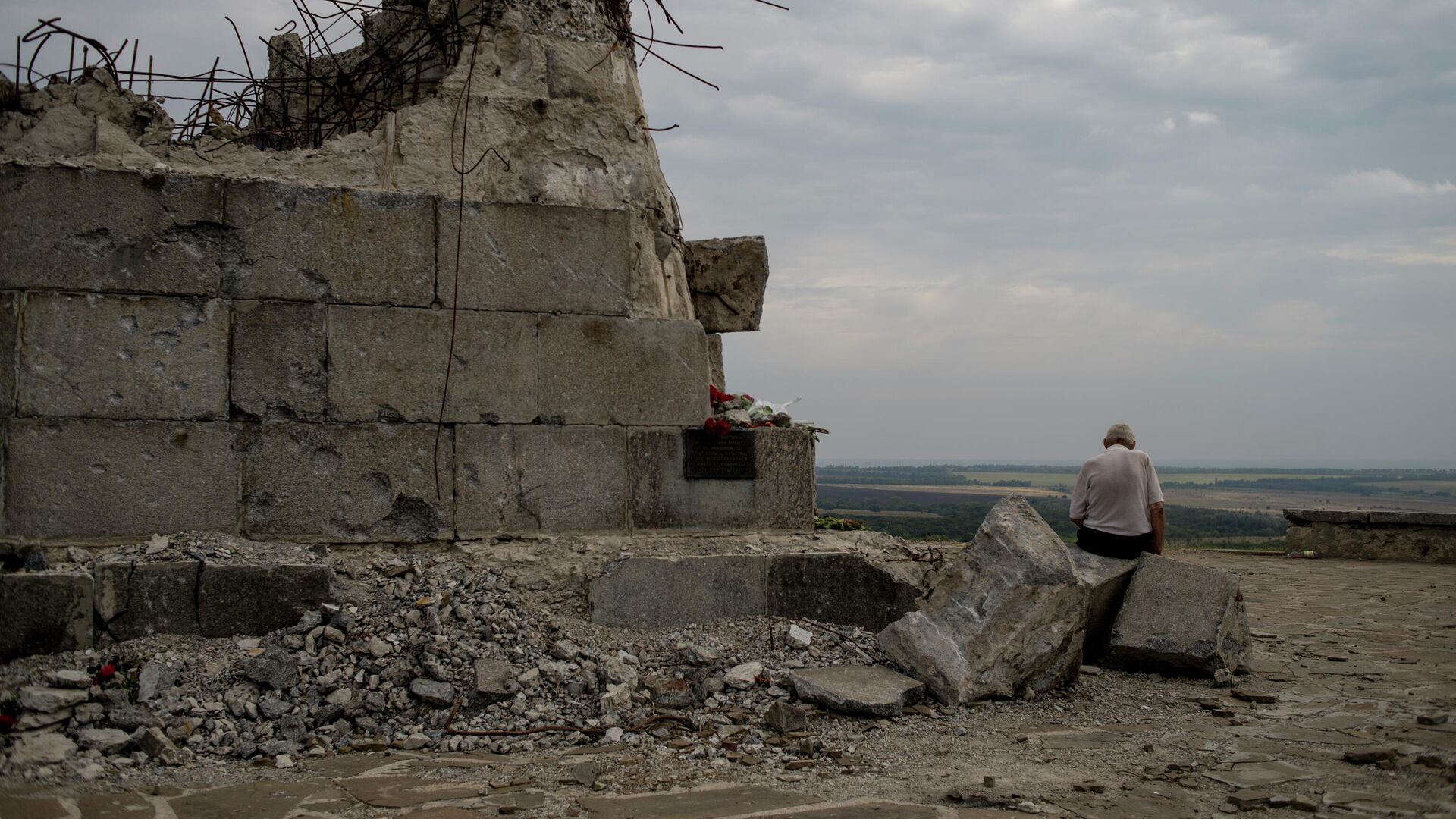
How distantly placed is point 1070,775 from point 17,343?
5.08 m

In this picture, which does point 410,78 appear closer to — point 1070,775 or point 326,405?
point 326,405

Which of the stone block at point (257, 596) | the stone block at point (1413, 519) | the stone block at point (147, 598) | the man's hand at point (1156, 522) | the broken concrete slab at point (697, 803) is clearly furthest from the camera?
the stone block at point (1413, 519)

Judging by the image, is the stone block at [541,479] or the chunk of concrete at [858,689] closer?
the chunk of concrete at [858,689]

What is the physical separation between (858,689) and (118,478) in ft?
12.1

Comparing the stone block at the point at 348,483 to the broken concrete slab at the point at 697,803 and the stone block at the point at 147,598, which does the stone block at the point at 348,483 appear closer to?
the stone block at the point at 147,598

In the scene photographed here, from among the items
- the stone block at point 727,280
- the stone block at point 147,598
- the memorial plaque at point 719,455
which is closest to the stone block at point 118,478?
the stone block at point 147,598

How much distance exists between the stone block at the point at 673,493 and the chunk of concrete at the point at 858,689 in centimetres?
116

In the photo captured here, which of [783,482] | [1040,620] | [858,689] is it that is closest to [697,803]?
[858,689]

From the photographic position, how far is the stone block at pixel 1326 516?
544 inches

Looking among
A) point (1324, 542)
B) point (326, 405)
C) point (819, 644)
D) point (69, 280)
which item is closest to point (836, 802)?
point (819, 644)

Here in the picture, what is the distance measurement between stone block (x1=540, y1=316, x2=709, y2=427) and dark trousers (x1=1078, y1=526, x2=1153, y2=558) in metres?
2.48

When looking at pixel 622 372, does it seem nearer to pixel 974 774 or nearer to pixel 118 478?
pixel 118 478

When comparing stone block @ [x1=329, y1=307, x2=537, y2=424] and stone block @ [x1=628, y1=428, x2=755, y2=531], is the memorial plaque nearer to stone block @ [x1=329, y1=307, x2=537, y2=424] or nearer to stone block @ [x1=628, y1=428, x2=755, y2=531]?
stone block @ [x1=628, y1=428, x2=755, y2=531]

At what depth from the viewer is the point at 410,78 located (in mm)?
6359
